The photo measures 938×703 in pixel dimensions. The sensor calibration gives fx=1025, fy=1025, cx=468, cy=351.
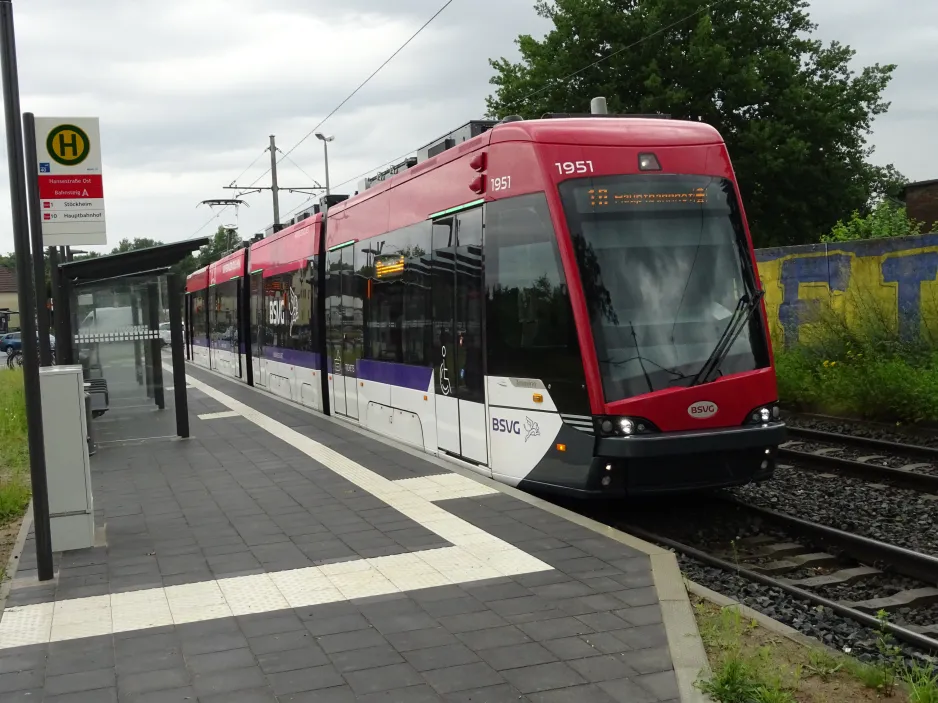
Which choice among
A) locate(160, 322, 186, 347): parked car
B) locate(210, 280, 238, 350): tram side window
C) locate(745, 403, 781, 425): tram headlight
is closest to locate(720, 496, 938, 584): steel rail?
locate(745, 403, 781, 425): tram headlight

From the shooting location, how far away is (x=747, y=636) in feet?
17.2

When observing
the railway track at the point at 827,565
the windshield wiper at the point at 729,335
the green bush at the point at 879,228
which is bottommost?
the railway track at the point at 827,565

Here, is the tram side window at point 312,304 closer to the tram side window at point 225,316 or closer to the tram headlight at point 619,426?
the tram side window at point 225,316

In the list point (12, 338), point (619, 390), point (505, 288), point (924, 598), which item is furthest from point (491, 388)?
point (12, 338)

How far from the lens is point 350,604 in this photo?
588cm

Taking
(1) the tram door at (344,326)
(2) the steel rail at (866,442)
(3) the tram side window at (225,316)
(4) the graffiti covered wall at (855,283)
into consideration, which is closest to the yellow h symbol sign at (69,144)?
(1) the tram door at (344,326)

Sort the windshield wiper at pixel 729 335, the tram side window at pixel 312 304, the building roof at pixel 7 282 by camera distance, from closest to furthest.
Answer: the windshield wiper at pixel 729 335, the tram side window at pixel 312 304, the building roof at pixel 7 282

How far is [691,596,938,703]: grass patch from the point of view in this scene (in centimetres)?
439

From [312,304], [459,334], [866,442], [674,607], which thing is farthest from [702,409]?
[312,304]

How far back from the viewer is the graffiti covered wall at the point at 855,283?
15.3 m

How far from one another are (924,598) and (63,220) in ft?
26.6

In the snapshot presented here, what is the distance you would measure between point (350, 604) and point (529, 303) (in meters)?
3.51

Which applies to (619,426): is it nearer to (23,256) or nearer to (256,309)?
(23,256)

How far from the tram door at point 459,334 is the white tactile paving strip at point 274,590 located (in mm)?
1917
